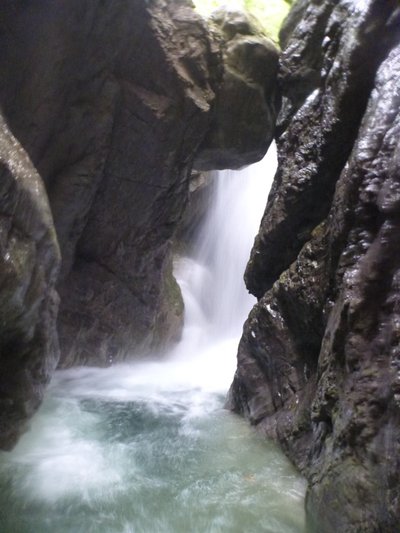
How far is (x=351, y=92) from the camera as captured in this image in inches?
230

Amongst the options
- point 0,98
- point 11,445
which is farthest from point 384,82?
point 11,445

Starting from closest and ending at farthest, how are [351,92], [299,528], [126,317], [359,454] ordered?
[359,454], [299,528], [351,92], [126,317]

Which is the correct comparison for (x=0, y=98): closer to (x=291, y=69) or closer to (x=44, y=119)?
(x=44, y=119)

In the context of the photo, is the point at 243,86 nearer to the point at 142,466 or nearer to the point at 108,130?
the point at 108,130

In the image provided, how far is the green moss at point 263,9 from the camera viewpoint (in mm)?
8500

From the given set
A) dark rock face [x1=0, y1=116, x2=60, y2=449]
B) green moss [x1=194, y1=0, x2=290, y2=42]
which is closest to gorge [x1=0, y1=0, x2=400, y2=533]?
dark rock face [x1=0, y1=116, x2=60, y2=449]

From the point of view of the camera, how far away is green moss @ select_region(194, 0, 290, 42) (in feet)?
27.9

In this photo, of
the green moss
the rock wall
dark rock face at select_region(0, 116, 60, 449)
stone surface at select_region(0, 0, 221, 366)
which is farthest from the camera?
the green moss

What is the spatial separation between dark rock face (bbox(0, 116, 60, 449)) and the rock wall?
0.02m

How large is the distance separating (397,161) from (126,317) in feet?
25.2

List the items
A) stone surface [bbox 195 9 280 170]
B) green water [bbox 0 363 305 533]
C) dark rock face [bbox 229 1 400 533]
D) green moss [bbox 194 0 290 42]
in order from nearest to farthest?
dark rock face [bbox 229 1 400 533]
green water [bbox 0 363 305 533]
stone surface [bbox 195 9 280 170]
green moss [bbox 194 0 290 42]

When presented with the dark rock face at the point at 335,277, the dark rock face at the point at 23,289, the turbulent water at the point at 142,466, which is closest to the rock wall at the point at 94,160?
the dark rock face at the point at 23,289

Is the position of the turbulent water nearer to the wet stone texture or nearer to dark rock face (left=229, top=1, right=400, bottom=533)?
dark rock face (left=229, top=1, right=400, bottom=533)

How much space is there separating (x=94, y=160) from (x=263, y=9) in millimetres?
4481
